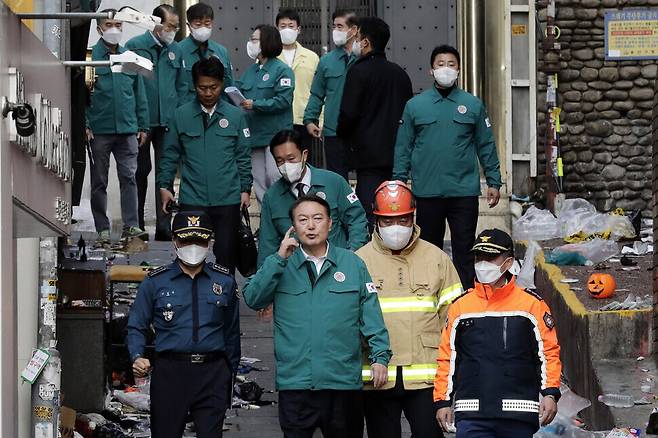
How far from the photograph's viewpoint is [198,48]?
15.7 metres

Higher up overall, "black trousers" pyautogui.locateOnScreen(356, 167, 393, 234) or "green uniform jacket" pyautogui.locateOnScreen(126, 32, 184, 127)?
"green uniform jacket" pyautogui.locateOnScreen(126, 32, 184, 127)

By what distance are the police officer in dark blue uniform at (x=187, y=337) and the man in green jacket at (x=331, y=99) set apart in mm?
5075

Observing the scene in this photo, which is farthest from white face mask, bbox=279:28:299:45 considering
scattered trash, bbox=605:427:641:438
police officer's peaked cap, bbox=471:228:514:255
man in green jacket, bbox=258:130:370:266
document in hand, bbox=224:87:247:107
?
police officer's peaked cap, bbox=471:228:514:255

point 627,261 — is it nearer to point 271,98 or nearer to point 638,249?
point 638,249

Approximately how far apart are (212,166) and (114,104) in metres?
2.77

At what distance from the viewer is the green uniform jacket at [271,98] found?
1493 centimetres

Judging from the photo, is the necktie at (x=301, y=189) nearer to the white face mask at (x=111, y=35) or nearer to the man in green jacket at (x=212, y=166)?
the man in green jacket at (x=212, y=166)

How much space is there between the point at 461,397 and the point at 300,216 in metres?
1.37

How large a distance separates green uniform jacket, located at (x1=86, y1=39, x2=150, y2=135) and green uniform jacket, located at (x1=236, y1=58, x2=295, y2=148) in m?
1.18

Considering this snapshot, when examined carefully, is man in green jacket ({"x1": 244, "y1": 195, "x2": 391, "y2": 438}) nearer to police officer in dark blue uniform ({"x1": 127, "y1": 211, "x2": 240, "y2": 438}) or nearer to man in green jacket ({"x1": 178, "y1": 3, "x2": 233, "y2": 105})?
police officer in dark blue uniform ({"x1": 127, "y1": 211, "x2": 240, "y2": 438})

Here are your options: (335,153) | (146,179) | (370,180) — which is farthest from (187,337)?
(146,179)

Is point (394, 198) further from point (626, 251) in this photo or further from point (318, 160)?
point (318, 160)

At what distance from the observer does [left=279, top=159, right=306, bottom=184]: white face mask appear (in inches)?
439

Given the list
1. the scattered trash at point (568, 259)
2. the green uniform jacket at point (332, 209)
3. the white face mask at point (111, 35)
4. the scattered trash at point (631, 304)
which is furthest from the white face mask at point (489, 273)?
the white face mask at point (111, 35)
